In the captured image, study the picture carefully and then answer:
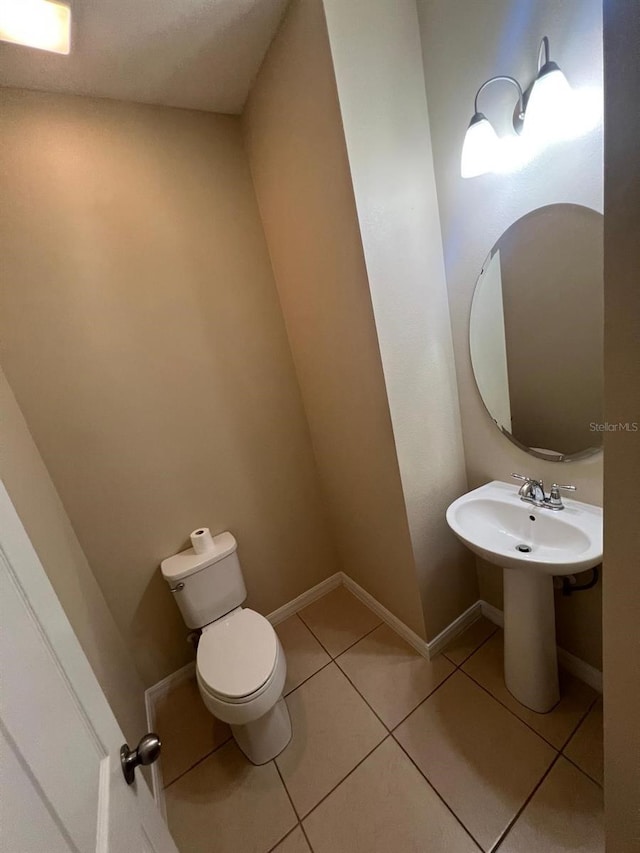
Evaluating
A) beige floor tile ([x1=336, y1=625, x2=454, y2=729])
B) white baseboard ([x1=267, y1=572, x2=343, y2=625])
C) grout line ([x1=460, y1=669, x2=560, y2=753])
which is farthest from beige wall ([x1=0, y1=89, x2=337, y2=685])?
grout line ([x1=460, y1=669, x2=560, y2=753])

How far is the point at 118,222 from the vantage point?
1.37m

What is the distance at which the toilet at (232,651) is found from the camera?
1.22 m

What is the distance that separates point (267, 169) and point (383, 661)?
7.60ft

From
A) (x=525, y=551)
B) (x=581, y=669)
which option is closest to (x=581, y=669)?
(x=581, y=669)

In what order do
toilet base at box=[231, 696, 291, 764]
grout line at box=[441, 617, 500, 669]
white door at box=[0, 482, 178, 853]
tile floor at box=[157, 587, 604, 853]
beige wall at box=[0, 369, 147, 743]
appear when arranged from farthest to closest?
grout line at box=[441, 617, 500, 669]
toilet base at box=[231, 696, 291, 764]
tile floor at box=[157, 587, 604, 853]
beige wall at box=[0, 369, 147, 743]
white door at box=[0, 482, 178, 853]

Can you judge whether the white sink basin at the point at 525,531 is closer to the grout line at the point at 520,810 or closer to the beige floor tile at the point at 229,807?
the grout line at the point at 520,810

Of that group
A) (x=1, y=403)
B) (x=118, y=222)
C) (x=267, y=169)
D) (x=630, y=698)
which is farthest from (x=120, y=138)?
(x=630, y=698)

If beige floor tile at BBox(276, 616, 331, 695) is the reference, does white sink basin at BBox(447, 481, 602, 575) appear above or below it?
above

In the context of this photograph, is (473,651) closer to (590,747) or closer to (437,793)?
(590,747)

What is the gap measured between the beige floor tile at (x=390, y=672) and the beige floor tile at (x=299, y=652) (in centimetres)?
13

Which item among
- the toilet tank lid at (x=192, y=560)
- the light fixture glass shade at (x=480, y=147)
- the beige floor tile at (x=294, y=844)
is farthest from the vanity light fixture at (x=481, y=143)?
the beige floor tile at (x=294, y=844)

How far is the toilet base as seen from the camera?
1.32 meters

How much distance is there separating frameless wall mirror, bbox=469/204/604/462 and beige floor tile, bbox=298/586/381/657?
1.29 metres

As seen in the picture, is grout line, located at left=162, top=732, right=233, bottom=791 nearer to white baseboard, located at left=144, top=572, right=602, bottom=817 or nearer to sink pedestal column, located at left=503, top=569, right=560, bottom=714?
white baseboard, located at left=144, top=572, right=602, bottom=817
